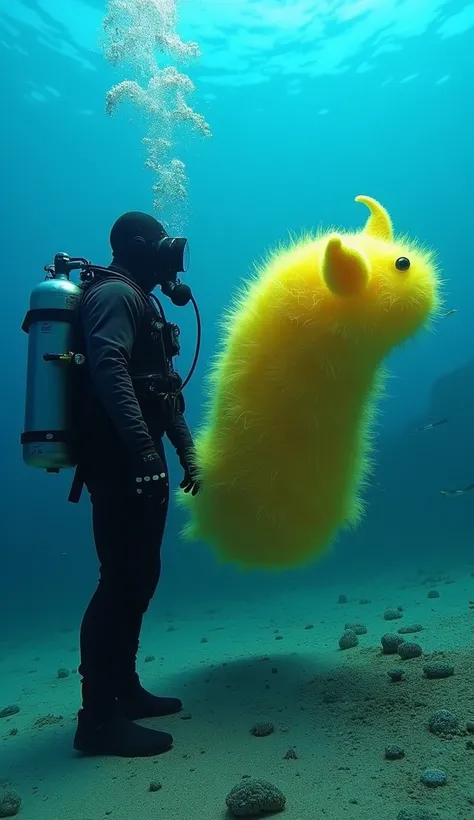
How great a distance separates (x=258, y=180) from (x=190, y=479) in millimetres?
39941

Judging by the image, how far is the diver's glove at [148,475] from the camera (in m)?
2.77

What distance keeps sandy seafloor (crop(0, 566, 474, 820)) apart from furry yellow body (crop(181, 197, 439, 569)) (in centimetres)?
85

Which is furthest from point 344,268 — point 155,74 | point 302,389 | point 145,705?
point 155,74

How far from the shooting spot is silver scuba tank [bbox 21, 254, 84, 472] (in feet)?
9.67

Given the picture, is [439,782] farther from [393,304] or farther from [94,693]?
[393,304]

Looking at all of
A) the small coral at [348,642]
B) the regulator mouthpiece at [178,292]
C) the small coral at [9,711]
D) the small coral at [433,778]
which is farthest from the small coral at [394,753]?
the small coral at [9,711]

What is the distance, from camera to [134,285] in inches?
130

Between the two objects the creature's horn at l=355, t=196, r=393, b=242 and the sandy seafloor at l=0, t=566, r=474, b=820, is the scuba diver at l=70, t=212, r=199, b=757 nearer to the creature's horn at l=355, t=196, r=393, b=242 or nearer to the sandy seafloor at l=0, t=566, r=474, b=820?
the sandy seafloor at l=0, t=566, r=474, b=820

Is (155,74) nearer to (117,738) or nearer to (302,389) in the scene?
(302,389)

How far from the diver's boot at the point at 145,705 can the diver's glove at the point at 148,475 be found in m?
1.52

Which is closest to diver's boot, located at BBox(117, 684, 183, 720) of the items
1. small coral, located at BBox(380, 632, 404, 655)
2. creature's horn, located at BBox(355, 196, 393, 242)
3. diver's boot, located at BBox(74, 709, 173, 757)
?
diver's boot, located at BBox(74, 709, 173, 757)

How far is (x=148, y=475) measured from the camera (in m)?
2.77

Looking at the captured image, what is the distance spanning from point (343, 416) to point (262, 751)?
1843 millimetres

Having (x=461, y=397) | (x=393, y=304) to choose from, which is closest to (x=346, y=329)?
(x=393, y=304)
